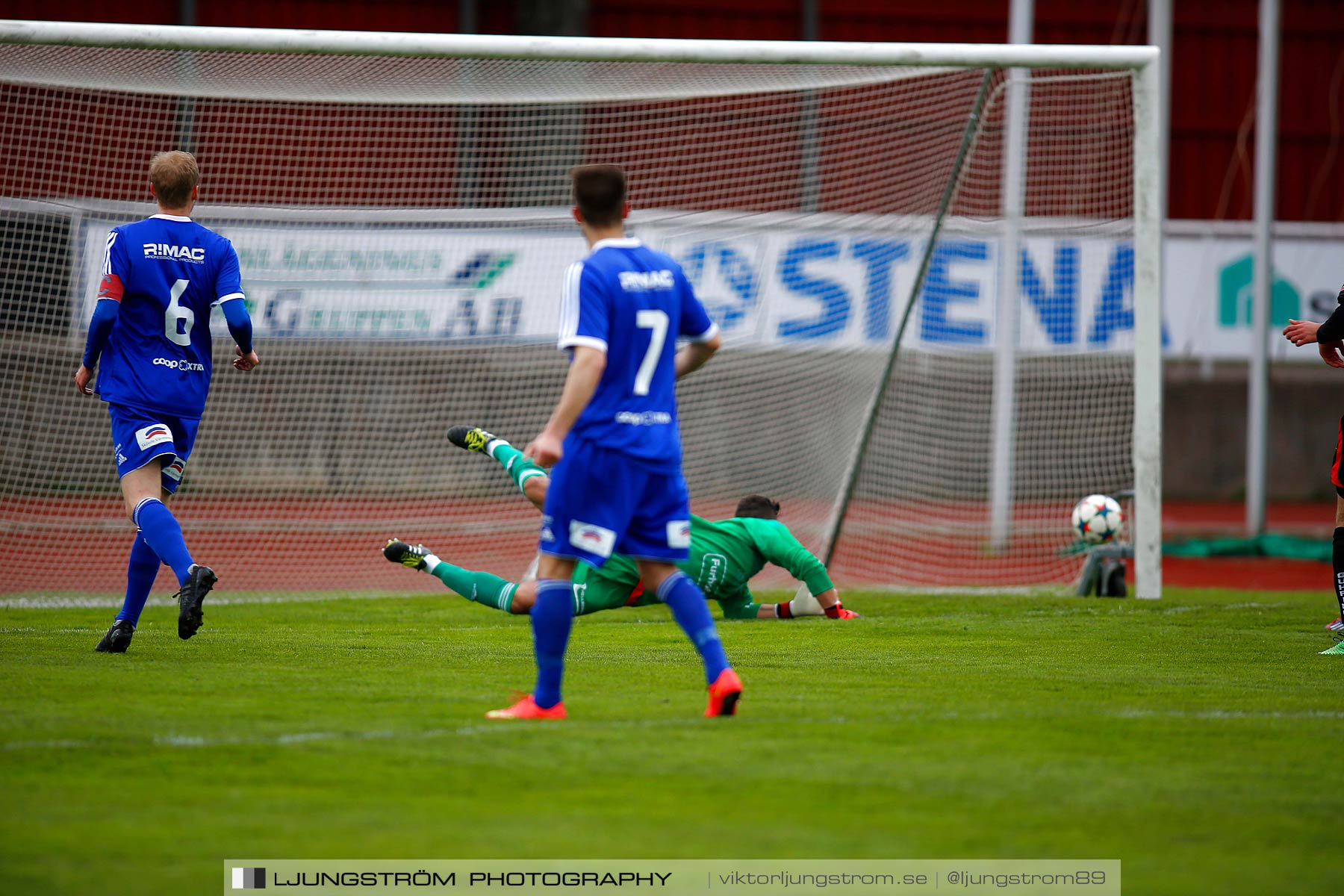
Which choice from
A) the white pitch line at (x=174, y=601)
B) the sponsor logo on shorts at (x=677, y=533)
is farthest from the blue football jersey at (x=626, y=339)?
the white pitch line at (x=174, y=601)

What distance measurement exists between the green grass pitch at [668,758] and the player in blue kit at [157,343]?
60cm

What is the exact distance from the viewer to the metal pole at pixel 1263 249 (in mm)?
13883

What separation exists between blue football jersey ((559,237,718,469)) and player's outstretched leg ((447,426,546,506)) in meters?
2.43

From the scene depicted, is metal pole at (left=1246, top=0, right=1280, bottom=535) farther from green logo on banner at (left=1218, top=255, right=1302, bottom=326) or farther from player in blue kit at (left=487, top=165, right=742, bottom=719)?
player in blue kit at (left=487, top=165, right=742, bottom=719)

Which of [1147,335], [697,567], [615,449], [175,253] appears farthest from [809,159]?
[615,449]

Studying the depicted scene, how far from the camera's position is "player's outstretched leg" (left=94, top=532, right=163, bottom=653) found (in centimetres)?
615

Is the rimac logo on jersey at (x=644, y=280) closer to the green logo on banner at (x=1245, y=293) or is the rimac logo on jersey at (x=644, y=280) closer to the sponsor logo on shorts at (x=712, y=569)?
the sponsor logo on shorts at (x=712, y=569)

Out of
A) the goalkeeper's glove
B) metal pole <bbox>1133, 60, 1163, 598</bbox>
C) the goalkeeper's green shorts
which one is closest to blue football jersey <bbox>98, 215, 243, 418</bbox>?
the goalkeeper's green shorts

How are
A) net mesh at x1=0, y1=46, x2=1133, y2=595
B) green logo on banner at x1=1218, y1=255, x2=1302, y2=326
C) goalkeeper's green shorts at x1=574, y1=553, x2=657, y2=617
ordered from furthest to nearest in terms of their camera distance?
green logo on banner at x1=1218, y1=255, x2=1302, y2=326 < net mesh at x1=0, y1=46, x2=1133, y2=595 < goalkeeper's green shorts at x1=574, y1=553, x2=657, y2=617

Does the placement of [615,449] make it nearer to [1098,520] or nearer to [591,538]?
[591,538]

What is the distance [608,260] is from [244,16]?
60.7 ft

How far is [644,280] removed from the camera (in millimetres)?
4527

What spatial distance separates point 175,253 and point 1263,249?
1127 cm

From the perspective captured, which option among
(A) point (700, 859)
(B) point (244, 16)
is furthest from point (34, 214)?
(B) point (244, 16)
